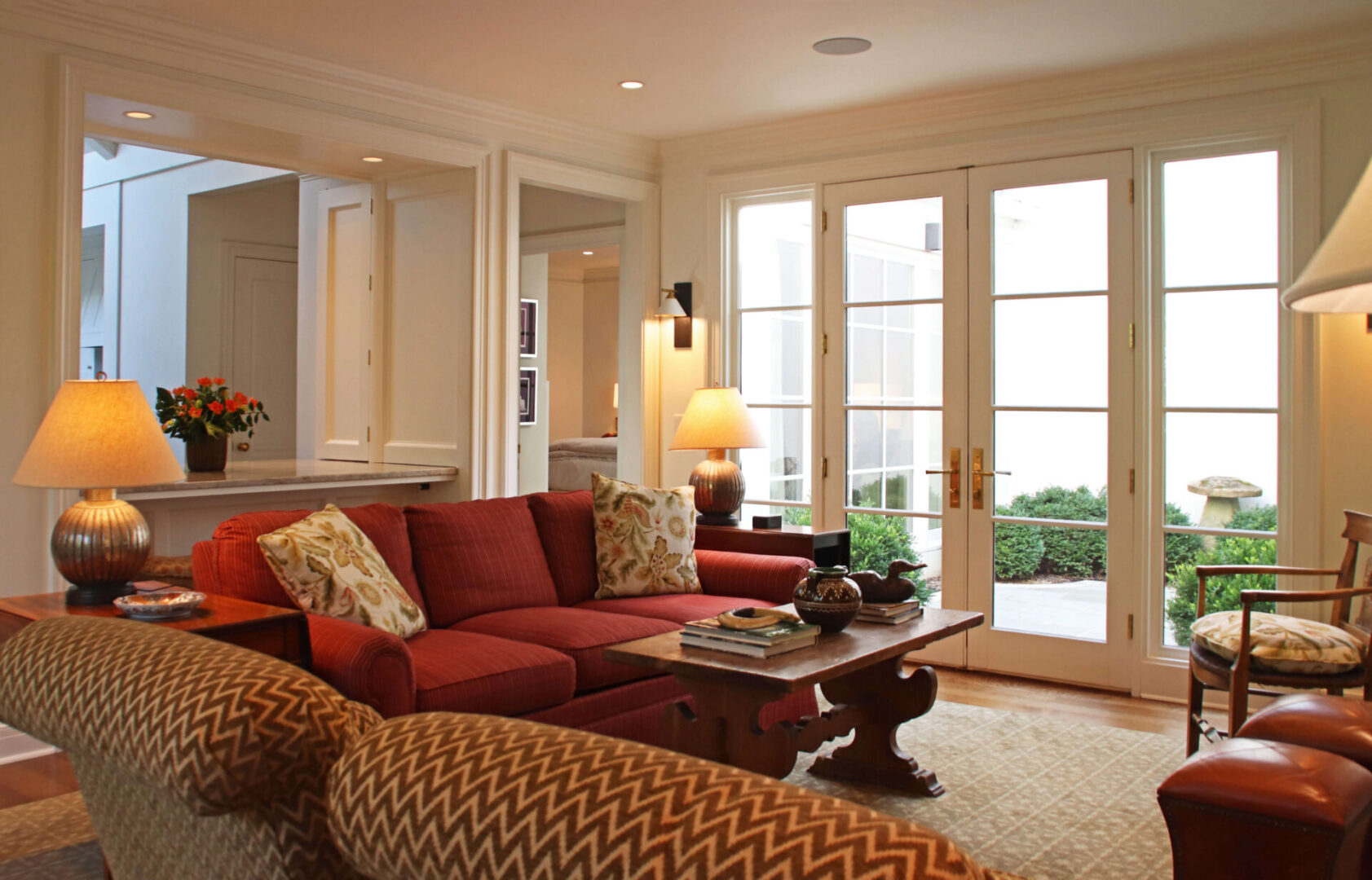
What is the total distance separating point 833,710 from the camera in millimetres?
3287

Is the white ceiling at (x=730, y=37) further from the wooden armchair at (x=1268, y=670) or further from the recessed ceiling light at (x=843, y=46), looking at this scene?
the wooden armchair at (x=1268, y=670)

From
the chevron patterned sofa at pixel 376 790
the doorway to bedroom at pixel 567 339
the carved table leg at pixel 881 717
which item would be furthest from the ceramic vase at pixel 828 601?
the doorway to bedroom at pixel 567 339

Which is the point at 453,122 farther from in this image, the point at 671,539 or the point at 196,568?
the point at 196,568

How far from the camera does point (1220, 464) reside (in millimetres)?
4465

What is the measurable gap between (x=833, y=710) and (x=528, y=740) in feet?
8.48

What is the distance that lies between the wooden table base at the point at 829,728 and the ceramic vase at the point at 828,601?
0.27 m

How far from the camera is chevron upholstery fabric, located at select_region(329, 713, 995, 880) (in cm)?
67

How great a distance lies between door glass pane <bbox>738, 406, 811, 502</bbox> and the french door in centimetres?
17

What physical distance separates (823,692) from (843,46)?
252 cm

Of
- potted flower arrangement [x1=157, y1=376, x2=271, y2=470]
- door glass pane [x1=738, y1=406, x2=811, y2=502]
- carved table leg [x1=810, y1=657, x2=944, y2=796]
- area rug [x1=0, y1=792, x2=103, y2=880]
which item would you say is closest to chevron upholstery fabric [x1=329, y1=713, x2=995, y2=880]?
area rug [x1=0, y1=792, x2=103, y2=880]

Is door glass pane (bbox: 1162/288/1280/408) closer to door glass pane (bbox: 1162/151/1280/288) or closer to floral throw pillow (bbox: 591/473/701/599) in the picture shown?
door glass pane (bbox: 1162/151/1280/288)

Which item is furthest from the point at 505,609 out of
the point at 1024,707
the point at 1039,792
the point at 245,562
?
the point at 1024,707

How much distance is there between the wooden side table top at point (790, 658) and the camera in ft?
8.77

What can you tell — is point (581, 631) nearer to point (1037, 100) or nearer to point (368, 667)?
point (368, 667)
